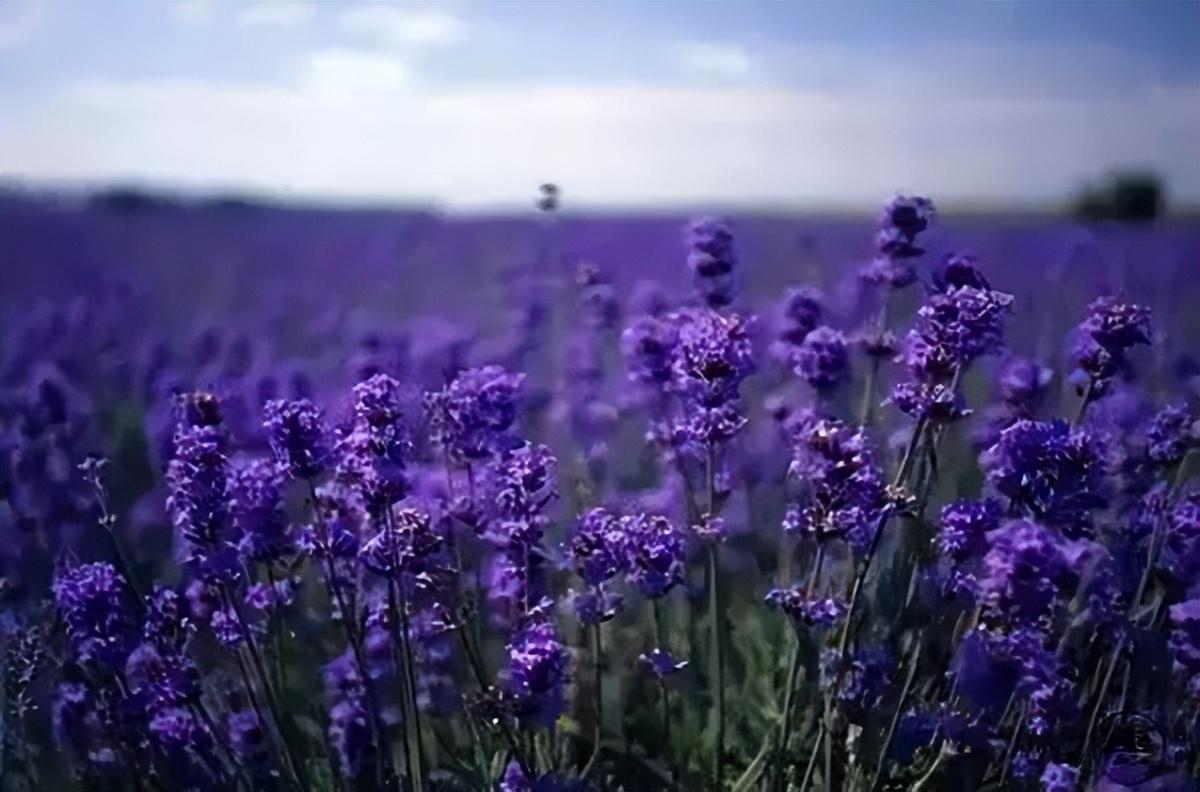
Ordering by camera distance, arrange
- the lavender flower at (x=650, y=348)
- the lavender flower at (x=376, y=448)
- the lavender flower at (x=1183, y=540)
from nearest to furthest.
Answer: the lavender flower at (x=376, y=448) → the lavender flower at (x=650, y=348) → the lavender flower at (x=1183, y=540)

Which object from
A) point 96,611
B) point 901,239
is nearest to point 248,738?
point 96,611

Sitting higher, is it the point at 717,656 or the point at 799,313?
the point at 799,313

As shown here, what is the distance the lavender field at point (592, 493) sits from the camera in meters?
2.61

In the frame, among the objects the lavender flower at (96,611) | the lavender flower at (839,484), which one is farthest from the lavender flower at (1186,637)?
the lavender flower at (96,611)

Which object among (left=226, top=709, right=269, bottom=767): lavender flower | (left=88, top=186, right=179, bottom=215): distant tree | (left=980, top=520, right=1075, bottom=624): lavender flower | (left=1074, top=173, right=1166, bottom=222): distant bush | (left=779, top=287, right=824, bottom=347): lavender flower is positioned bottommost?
(left=226, top=709, right=269, bottom=767): lavender flower

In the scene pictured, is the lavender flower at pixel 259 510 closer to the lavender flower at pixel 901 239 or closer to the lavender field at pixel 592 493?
the lavender field at pixel 592 493

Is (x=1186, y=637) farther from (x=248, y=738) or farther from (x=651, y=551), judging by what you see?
(x=248, y=738)

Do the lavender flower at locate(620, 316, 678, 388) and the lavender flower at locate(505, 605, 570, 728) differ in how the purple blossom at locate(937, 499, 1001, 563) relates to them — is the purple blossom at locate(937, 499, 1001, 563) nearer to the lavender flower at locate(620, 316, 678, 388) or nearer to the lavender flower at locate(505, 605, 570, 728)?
the lavender flower at locate(620, 316, 678, 388)

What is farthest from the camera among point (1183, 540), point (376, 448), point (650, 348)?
point (1183, 540)

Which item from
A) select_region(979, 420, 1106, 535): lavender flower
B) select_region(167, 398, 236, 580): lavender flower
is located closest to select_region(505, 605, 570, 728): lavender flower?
select_region(167, 398, 236, 580): lavender flower

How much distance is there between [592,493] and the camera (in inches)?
105

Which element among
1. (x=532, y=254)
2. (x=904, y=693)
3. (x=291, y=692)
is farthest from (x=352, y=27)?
(x=904, y=693)

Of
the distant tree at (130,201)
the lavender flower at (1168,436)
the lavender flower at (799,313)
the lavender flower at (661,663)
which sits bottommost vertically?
the lavender flower at (661,663)

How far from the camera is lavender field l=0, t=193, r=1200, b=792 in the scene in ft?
8.55
